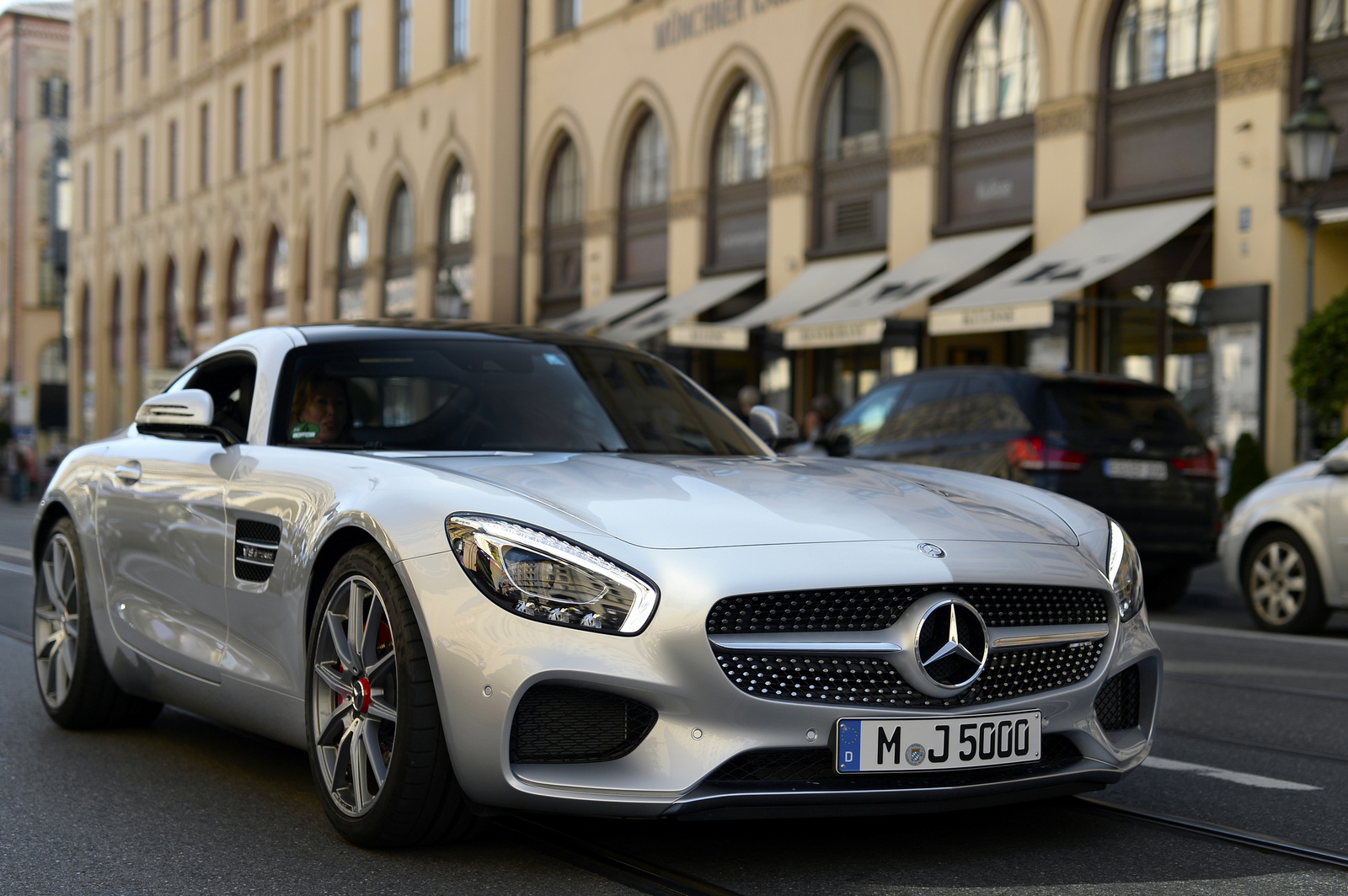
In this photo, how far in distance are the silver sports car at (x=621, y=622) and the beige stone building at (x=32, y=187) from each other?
65.4 m

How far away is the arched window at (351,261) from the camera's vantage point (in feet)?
129

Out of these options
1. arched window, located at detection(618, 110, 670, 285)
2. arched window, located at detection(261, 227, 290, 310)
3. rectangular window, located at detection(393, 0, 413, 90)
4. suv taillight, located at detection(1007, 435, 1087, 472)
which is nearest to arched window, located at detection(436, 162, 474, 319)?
rectangular window, located at detection(393, 0, 413, 90)

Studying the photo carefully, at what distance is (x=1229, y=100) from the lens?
17.5m

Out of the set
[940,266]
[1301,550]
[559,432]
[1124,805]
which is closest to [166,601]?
[559,432]

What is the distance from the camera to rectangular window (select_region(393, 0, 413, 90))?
121 ft

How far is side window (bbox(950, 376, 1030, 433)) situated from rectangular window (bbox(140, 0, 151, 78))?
160ft

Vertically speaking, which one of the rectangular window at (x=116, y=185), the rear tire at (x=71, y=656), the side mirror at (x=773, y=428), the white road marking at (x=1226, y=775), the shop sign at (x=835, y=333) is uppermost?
the rectangular window at (x=116, y=185)

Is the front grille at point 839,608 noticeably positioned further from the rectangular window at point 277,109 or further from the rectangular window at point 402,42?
the rectangular window at point 277,109

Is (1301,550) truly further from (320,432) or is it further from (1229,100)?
(1229,100)

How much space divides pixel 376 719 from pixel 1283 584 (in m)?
7.92

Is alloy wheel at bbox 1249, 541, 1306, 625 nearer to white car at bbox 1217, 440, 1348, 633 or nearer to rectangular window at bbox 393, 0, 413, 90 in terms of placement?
white car at bbox 1217, 440, 1348, 633

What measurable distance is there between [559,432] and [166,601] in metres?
1.37

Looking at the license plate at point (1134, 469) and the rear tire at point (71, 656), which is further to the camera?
the license plate at point (1134, 469)

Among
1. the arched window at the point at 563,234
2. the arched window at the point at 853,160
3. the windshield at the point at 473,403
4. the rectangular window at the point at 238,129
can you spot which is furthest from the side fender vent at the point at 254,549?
the rectangular window at the point at 238,129
